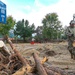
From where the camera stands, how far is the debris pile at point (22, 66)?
25.9 feet

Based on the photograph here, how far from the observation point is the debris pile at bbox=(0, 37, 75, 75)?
7.89 m

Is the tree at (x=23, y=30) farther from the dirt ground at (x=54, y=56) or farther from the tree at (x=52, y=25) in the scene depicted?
the dirt ground at (x=54, y=56)

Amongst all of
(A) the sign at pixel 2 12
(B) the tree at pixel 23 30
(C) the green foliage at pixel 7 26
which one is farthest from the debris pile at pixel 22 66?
(B) the tree at pixel 23 30

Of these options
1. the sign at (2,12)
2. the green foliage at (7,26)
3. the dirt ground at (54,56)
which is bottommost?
the dirt ground at (54,56)

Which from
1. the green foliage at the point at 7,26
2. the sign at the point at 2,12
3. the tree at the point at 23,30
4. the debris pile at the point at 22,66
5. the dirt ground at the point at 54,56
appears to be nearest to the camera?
the debris pile at the point at 22,66

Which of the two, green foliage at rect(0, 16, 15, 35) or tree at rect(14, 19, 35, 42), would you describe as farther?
tree at rect(14, 19, 35, 42)

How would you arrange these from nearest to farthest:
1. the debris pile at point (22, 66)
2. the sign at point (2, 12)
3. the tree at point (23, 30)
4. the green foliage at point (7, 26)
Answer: the debris pile at point (22, 66) < the sign at point (2, 12) < the green foliage at point (7, 26) < the tree at point (23, 30)

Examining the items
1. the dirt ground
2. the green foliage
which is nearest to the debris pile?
the dirt ground

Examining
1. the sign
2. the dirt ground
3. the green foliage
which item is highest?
the green foliage

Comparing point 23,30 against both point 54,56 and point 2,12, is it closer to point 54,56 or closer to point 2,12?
point 54,56

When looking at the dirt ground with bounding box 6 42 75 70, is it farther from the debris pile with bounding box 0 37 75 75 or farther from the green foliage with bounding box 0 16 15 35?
the green foliage with bounding box 0 16 15 35

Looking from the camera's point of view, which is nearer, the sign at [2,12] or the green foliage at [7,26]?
the sign at [2,12]

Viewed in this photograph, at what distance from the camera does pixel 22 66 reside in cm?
848

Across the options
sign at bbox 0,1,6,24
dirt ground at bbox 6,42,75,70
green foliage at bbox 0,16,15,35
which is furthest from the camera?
green foliage at bbox 0,16,15,35
